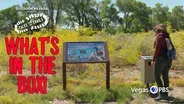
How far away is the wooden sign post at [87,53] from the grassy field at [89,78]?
17.6 inches

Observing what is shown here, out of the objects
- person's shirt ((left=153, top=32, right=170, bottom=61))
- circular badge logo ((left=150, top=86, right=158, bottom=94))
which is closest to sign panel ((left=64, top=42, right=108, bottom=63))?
circular badge logo ((left=150, top=86, right=158, bottom=94))

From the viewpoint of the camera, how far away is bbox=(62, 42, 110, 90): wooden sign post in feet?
27.1

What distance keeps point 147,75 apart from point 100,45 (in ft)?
4.32

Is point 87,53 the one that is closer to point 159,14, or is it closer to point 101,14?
point 101,14

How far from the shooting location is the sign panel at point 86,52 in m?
8.29

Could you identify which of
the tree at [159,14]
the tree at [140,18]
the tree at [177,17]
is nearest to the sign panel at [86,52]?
the tree at [140,18]

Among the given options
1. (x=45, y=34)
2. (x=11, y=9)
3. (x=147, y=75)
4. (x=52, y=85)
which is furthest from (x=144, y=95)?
(x=11, y=9)

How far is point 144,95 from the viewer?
794 cm

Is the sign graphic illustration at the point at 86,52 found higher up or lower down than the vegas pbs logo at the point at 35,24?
lower down

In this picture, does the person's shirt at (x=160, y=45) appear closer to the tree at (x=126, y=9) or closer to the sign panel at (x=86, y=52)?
the sign panel at (x=86, y=52)

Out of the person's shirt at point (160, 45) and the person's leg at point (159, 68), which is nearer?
the person's shirt at point (160, 45)

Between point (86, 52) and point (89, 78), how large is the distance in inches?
70.6

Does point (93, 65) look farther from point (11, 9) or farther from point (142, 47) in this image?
point (11, 9)

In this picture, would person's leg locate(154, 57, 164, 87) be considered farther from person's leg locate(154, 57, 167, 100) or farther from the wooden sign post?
the wooden sign post
